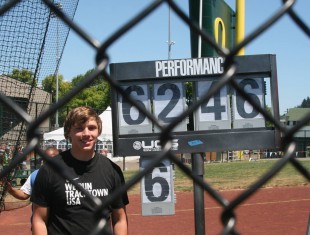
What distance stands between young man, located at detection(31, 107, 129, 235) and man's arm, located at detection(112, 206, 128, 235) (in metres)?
0.08

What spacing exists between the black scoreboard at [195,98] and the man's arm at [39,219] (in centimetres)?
140

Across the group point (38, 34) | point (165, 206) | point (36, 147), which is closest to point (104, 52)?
point (36, 147)

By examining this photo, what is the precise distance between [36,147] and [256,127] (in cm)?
363

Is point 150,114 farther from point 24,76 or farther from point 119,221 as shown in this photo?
point 24,76

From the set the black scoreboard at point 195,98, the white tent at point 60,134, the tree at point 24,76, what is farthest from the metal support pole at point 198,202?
the white tent at point 60,134

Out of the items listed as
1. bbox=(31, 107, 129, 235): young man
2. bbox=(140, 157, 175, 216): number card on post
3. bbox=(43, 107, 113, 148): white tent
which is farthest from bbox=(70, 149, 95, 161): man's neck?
bbox=(43, 107, 113, 148): white tent

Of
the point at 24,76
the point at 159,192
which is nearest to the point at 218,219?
the point at 24,76

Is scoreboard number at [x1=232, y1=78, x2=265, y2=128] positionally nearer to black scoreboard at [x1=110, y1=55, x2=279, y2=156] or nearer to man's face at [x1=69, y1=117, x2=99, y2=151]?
black scoreboard at [x1=110, y1=55, x2=279, y2=156]

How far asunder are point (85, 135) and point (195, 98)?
57.8 inches

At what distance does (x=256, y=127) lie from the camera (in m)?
4.70

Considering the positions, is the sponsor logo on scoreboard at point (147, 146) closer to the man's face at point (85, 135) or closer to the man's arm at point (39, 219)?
the man's face at point (85, 135)

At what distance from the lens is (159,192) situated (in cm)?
509

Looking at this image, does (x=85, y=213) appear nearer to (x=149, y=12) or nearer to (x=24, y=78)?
(x=149, y=12)

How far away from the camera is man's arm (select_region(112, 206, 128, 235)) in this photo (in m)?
3.53
